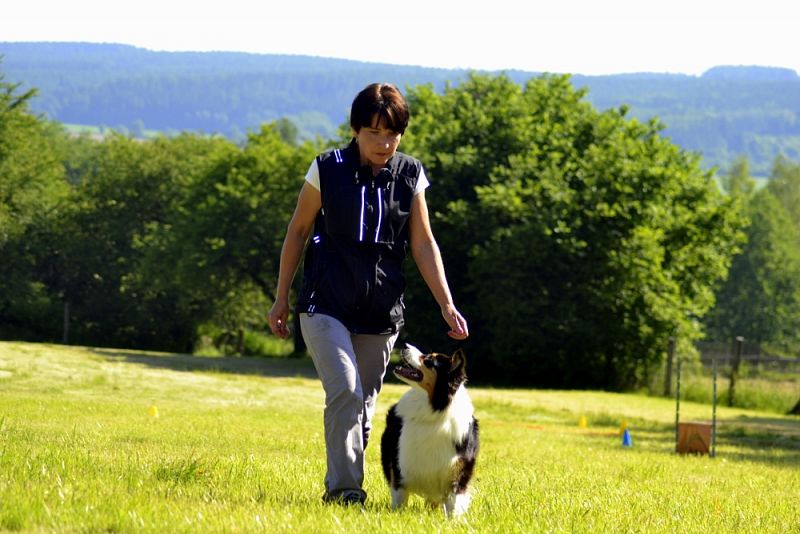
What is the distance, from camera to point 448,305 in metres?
7.77

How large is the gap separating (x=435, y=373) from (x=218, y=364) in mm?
33068

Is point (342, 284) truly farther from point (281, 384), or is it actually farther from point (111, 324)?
point (111, 324)

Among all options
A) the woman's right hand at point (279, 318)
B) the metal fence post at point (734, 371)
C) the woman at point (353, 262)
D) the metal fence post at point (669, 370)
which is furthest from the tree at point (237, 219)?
the woman at point (353, 262)

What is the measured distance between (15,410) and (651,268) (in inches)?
1095

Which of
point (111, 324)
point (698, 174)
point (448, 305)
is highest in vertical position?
point (698, 174)

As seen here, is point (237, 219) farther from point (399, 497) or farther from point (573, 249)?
point (399, 497)

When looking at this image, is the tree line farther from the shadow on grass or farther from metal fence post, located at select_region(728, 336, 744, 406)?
metal fence post, located at select_region(728, 336, 744, 406)

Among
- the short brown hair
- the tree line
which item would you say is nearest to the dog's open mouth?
the short brown hair

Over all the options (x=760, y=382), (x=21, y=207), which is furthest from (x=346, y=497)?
(x=21, y=207)

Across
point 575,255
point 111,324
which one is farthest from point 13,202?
point 575,255

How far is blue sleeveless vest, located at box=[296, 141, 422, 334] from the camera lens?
745 centimetres

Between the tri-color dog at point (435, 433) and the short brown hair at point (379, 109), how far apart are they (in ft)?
4.51

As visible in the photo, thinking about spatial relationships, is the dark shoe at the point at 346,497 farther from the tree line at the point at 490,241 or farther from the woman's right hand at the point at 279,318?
the tree line at the point at 490,241

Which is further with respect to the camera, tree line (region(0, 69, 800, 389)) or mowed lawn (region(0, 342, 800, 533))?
tree line (region(0, 69, 800, 389))
